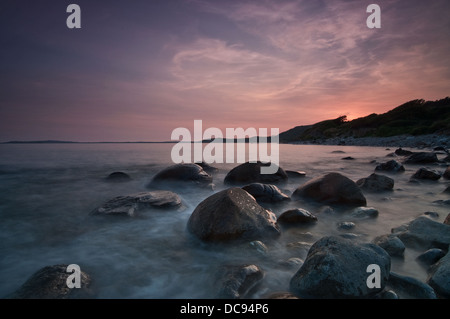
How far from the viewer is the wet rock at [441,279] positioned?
223 cm

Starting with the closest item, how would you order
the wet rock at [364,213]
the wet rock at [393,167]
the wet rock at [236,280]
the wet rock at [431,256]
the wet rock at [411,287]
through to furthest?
the wet rock at [411,287]
the wet rock at [236,280]
the wet rock at [431,256]
the wet rock at [364,213]
the wet rock at [393,167]

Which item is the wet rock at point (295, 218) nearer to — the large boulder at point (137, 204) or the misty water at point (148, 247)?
the misty water at point (148, 247)

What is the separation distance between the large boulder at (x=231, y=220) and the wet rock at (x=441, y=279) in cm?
187

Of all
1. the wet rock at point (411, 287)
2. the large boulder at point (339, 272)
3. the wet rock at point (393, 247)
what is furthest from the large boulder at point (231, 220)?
the wet rock at point (411, 287)

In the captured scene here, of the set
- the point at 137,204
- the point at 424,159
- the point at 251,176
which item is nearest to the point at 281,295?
the point at 137,204

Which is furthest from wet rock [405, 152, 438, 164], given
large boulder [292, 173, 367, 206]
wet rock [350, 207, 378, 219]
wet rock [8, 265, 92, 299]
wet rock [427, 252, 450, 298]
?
wet rock [8, 265, 92, 299]

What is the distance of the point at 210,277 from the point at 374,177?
6.39m

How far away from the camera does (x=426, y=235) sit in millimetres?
3262

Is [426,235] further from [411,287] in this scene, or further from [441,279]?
[411,287]

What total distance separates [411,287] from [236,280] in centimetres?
168

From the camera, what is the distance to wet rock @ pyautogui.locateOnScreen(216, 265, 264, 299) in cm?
232
